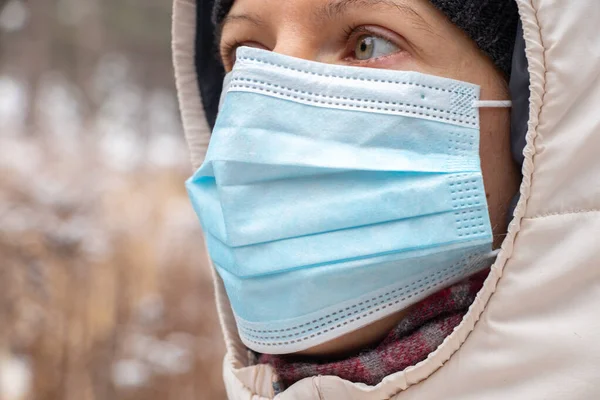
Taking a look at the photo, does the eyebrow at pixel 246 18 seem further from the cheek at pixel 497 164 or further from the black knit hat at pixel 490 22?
the cheek at pixel 497 164

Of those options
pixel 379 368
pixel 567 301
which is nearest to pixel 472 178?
pixel 567 301

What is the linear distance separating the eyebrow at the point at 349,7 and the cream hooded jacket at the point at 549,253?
0.19 metres

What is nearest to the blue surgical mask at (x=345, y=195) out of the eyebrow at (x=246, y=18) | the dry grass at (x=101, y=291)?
the eyebrow at (x=246, y=18)

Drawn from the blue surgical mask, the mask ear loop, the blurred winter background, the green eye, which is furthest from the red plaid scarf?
the blurred winter background

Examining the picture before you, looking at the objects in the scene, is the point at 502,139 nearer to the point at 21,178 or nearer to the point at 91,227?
the point at 91,227

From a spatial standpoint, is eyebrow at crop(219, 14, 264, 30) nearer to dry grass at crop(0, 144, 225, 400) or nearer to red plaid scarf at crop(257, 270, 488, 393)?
red plaid scarf at crop(257, 270, 488, 393)

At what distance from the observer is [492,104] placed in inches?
38.8

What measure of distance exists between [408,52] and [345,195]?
10.2 inches

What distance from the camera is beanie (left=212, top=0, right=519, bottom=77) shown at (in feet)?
3.25

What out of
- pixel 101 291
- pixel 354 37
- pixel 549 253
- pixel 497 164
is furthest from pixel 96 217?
pixel 549 253

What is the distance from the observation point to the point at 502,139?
3.27 ft

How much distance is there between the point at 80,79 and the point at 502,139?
135 inches

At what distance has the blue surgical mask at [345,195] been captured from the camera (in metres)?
0.94

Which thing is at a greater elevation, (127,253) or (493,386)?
(493,386)
